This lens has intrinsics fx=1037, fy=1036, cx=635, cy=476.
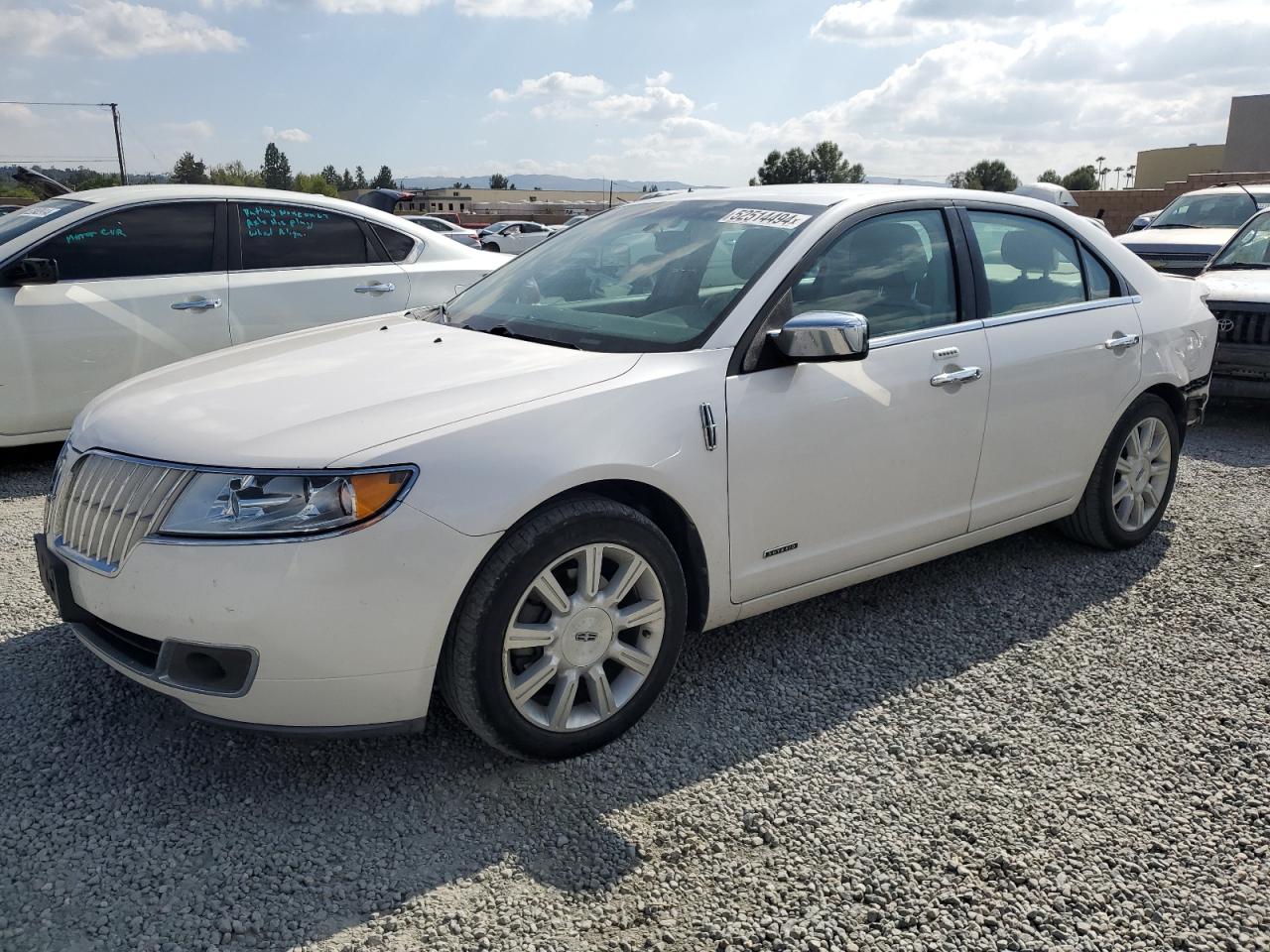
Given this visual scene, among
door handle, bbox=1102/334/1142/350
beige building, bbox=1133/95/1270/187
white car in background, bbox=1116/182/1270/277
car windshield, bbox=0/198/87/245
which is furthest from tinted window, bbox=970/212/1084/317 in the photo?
beige building, bbox=1133/95/1270/187

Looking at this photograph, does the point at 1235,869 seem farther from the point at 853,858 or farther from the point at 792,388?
the point at 792,388

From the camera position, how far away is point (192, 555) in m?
2.51

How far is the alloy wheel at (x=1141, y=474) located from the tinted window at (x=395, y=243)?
4536mm

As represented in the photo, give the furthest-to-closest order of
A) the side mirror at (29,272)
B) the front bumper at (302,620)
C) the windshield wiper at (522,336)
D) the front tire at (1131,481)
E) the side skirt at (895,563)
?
1. the side mirror at (29,272)
2. the front tire at (1131,481)
3. the side skirt at (895,563)
4. the windshield wiper at (522,336)
5. the front bumper at (302,620)

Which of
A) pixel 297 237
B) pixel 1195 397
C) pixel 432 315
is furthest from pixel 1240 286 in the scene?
pixel 297 237

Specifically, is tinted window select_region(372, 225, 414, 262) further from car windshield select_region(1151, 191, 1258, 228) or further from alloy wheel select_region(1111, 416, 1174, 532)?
car windshield select_region(1151, 191, 1258, 228)

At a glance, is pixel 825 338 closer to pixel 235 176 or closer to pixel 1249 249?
pixel 1249 249

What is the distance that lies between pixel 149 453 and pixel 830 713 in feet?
7.02

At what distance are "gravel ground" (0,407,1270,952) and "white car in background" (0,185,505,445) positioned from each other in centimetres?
222

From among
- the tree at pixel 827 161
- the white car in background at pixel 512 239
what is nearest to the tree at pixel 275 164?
the tree at pixel 827 161

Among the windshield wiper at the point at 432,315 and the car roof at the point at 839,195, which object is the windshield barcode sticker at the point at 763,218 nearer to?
the car roof at the point at 839,195

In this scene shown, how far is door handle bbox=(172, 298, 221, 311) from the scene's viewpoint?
19.5 feet

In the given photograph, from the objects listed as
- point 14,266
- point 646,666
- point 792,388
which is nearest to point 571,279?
→ point 792,388

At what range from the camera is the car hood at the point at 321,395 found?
2639 millimetres
